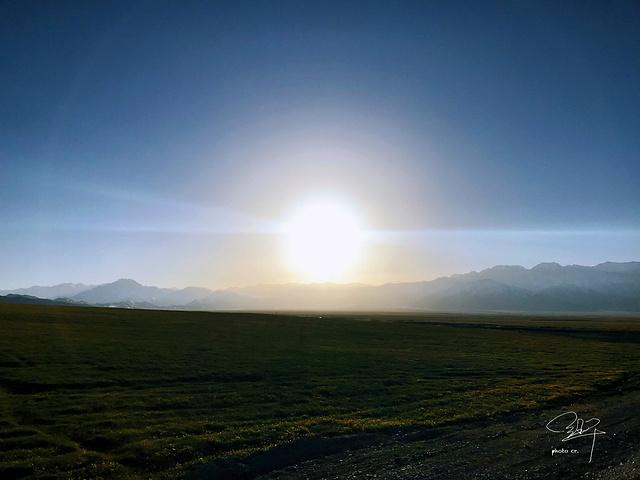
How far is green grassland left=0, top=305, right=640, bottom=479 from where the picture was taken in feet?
67.2

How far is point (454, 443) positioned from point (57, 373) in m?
36.8

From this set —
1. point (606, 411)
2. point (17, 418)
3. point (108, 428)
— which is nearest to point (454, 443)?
point (606, 411)

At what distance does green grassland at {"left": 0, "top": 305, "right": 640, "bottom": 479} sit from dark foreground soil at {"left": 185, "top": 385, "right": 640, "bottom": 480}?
1.58 meters

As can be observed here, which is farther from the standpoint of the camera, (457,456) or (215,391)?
(215,391)

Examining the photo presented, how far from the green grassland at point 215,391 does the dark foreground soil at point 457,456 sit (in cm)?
158

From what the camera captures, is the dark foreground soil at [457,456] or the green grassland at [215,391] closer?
the dark foreground soil at [457,456]

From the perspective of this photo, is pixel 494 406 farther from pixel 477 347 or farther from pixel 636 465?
pixel 477 347

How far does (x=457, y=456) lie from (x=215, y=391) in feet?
71.1

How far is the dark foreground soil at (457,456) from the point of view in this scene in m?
18.0

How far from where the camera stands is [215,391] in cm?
3272

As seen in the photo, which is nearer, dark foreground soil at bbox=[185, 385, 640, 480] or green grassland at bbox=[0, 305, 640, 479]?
dark foreground soil at bbox=[185, 385, 640, 480]

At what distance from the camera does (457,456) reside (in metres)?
20.2

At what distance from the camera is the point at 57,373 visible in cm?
3484

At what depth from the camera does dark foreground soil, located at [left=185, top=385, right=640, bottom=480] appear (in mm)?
17984
